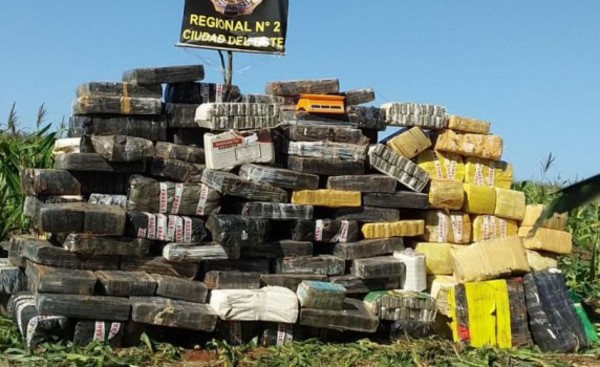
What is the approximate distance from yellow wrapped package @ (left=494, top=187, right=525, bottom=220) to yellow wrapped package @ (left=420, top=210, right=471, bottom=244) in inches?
17.1

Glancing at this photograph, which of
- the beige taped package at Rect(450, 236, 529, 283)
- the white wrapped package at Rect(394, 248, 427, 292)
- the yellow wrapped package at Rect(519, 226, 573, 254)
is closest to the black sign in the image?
the white wrapped package at Rect(394, 248, 427, 292)

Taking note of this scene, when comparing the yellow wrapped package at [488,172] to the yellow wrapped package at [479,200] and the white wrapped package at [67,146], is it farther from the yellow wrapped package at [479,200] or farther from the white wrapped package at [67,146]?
the white wrapped package at [67,146]

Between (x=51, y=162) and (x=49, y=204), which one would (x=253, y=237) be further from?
(x=51, y=162)

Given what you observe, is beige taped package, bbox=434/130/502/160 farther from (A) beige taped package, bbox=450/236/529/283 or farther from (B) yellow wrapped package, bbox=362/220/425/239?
(A) beige taped package, bbox=450/236/529/283

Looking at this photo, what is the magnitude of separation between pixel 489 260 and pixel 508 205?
3.39ft

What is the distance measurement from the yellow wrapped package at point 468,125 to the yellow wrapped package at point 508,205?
68 centimetres

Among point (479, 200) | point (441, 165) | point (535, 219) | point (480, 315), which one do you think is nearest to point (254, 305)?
point (480, 315)

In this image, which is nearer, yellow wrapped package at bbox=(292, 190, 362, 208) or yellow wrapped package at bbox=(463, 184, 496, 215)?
yellow wrapped package at bbox=(292, 190, 362, 208)

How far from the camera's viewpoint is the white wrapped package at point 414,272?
7598 mm

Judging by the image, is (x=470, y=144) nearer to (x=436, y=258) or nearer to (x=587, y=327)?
(x=436, y=258)

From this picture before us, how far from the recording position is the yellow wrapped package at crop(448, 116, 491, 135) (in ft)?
27.1

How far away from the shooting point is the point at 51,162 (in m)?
8.88

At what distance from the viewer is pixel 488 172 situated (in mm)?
8539

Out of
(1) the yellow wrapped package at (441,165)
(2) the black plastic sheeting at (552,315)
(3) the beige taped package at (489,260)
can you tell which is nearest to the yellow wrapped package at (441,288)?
(3) the beige taped package at (489,260)
